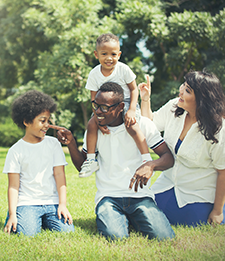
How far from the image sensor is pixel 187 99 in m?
3.37

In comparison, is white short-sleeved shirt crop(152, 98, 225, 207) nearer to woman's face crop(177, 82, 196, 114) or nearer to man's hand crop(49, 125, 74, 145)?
woman's face crop(177, 82, 196, 114)

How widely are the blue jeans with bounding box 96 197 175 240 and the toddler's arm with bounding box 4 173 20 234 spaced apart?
94 centimetres

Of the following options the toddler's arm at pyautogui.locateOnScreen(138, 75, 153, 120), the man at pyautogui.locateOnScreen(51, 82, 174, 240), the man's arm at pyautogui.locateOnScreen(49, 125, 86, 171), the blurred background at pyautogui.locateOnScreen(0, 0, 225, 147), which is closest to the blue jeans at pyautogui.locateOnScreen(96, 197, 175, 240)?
the man at pyautogui.locateOnScreen(51, 82, 174, 240)

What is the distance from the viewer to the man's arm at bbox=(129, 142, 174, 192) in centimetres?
299

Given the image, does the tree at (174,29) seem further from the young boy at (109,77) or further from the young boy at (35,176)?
the young boy at (35,176)

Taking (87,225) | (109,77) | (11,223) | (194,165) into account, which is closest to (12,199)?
(11,223)

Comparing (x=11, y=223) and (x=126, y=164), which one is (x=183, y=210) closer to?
(x=126, y=164)

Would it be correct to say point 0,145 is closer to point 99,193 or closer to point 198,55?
point 198,55

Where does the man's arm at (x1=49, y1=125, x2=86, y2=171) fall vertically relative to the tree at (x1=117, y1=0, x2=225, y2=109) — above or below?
below

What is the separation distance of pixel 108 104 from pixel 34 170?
1.20 meters

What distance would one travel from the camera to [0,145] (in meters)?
22.9

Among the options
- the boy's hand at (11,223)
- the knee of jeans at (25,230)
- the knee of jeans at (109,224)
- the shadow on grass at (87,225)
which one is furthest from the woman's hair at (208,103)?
the boy's hand at (11,223)

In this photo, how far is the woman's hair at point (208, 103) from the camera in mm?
3186

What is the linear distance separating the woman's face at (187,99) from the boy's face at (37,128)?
5.47ft
